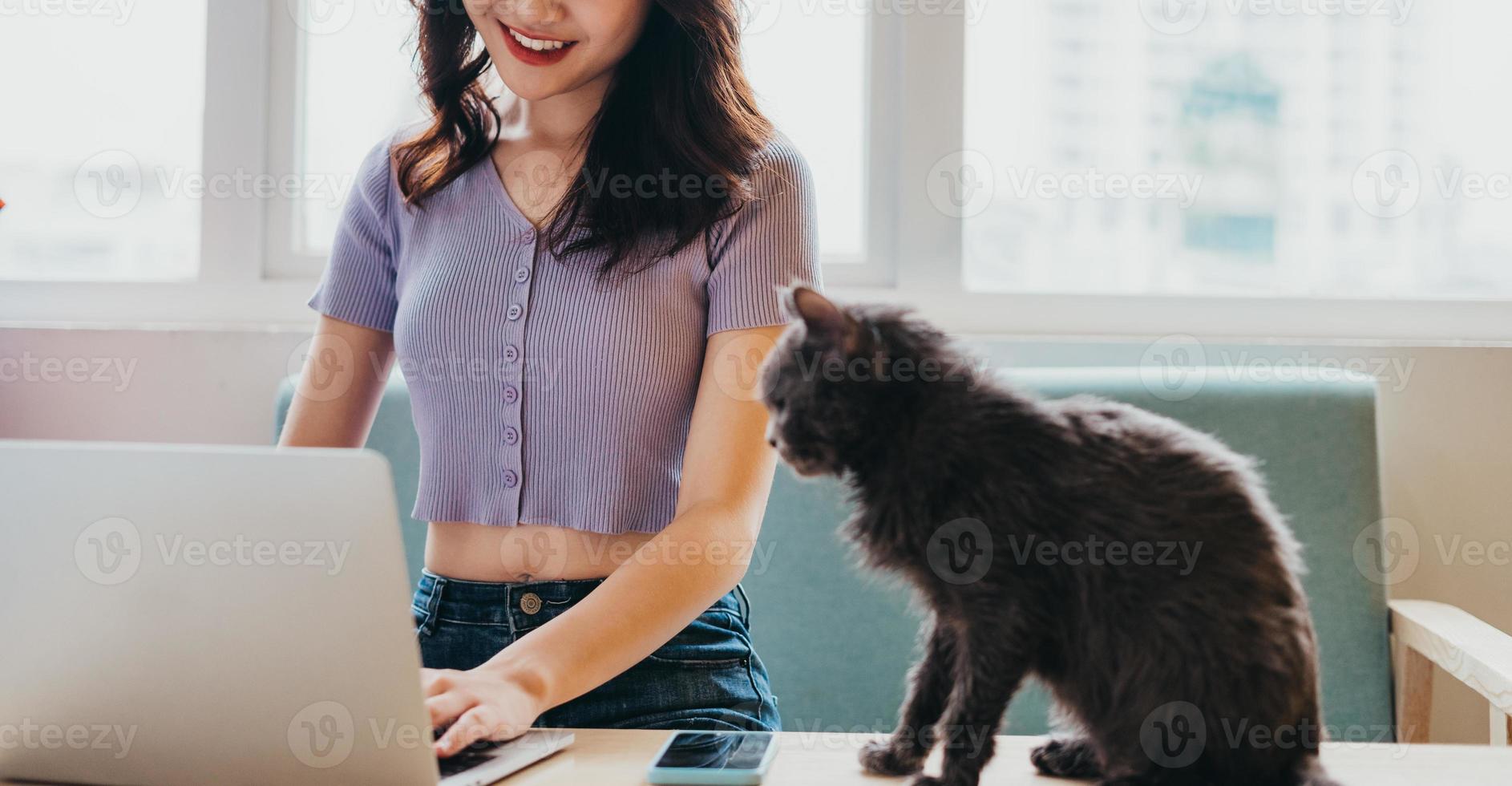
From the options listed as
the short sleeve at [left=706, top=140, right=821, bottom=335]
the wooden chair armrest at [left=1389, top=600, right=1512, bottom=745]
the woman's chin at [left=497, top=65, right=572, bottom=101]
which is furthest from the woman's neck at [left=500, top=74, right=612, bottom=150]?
the wooden chair armrest at [left=1389, top=600, right=1512, bottom=745]

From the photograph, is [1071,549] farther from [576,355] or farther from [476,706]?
[576,355]

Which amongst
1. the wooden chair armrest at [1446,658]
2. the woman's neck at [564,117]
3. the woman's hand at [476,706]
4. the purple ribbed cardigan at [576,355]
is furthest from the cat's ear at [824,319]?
the wooden chair armrest at [1446,658]

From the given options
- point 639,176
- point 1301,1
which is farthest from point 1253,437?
point 639,176

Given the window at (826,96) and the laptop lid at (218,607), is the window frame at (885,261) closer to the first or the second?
the window at (826,96)

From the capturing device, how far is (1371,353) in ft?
5.52

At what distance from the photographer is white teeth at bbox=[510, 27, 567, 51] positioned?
103 centimetres

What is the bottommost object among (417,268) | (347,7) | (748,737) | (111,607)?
(748,737)

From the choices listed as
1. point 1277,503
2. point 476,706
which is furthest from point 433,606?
point 1277,503

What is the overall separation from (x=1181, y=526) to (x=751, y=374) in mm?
538

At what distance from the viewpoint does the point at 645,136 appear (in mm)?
1105

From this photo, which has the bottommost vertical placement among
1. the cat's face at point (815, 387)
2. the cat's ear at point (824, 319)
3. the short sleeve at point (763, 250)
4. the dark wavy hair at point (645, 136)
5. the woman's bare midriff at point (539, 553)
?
the woman's bare midriff at point (539, 553)

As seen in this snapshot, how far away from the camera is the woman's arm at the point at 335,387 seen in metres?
1.18

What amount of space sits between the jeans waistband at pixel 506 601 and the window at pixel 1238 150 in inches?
40.6

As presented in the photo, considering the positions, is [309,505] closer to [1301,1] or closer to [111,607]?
[111,607]
